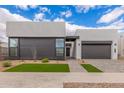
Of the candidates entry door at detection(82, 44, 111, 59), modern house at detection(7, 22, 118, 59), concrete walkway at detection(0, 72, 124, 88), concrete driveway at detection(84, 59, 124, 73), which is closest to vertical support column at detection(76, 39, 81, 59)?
modern house at detection(7, 22, 118, 59)

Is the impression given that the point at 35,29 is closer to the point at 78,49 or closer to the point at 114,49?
the point at 78,49

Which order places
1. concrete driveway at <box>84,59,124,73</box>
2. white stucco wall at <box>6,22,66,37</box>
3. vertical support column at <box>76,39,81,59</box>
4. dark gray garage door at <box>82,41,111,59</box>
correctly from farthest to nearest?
dark gray garage door at <box>82,41,111,59</box>
vertical support column at <box>76,39,81,59</box>
white stucco wall at <box>6,22,66,37</box>
concrete driveway at <box>84,59,124,73</box>

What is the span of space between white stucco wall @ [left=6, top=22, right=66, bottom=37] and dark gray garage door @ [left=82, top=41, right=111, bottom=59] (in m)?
4.97

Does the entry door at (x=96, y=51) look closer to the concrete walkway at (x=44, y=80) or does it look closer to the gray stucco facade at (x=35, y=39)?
the gray stucco facade at (x=35, y=39)

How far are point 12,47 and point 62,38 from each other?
6.14 m

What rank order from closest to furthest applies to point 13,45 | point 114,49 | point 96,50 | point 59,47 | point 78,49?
1. point 59,47
2. point 13,45
3. point 78,49
4. point 114,49
5. point 96,50

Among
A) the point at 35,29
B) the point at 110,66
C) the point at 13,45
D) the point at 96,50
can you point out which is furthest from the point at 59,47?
the point at 110,66

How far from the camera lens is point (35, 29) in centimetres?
2295

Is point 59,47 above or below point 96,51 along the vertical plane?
above

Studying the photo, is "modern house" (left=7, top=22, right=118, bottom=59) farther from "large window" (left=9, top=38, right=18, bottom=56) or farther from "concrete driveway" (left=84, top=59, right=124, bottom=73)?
"concrete driveway" (left=84, top=59, right=124, bottom=73)

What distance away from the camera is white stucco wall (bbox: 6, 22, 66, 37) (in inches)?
895

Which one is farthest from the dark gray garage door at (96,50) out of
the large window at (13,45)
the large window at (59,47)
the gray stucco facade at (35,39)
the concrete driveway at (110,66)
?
the large window at (13,45)

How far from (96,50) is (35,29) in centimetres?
897

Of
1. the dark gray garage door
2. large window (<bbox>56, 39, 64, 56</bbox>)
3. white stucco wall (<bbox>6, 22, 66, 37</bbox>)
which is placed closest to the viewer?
white stucco wall (<bbox>6, 22, 66, 37</bbox>)
